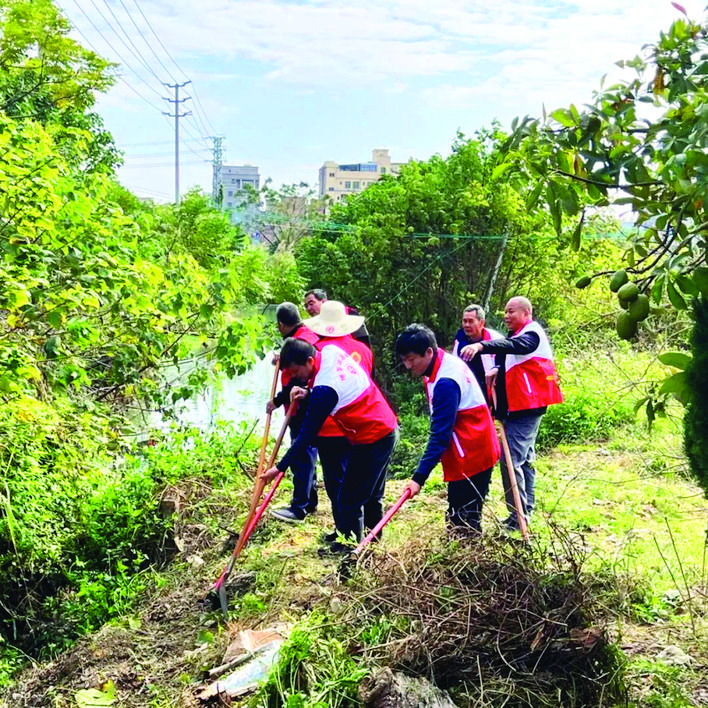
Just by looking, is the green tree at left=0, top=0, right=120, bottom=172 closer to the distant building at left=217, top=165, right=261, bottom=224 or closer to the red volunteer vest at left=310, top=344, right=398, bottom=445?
the distant building at left=217, top=165, right=261, bottom=224

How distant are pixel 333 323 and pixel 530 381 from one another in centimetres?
158

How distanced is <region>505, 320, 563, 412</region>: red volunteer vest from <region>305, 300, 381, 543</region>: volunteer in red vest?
1.19 metres

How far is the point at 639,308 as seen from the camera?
210cm

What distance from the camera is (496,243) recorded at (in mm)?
14320

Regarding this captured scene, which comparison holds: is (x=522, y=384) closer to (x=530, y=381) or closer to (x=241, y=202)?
(x=530, y=381)

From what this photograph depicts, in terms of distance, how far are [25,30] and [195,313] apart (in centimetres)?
1479

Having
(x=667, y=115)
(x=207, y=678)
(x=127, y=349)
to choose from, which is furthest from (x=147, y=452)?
(x=667, y=115)

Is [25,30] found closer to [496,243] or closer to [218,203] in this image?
[218,203]

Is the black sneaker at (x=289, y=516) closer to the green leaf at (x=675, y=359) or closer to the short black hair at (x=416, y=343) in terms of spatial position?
the short black hair at (x=416, y=343)

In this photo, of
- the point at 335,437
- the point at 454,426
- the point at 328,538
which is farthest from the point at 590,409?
the point at 454,426

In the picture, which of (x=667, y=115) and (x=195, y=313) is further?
(x=195, y=313)

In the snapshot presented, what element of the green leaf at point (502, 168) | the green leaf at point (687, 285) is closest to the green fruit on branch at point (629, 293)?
the green leaf at point (687, 285)

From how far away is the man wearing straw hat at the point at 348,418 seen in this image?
485 cm

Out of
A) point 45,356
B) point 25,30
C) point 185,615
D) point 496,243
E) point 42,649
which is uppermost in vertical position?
point 25,30
